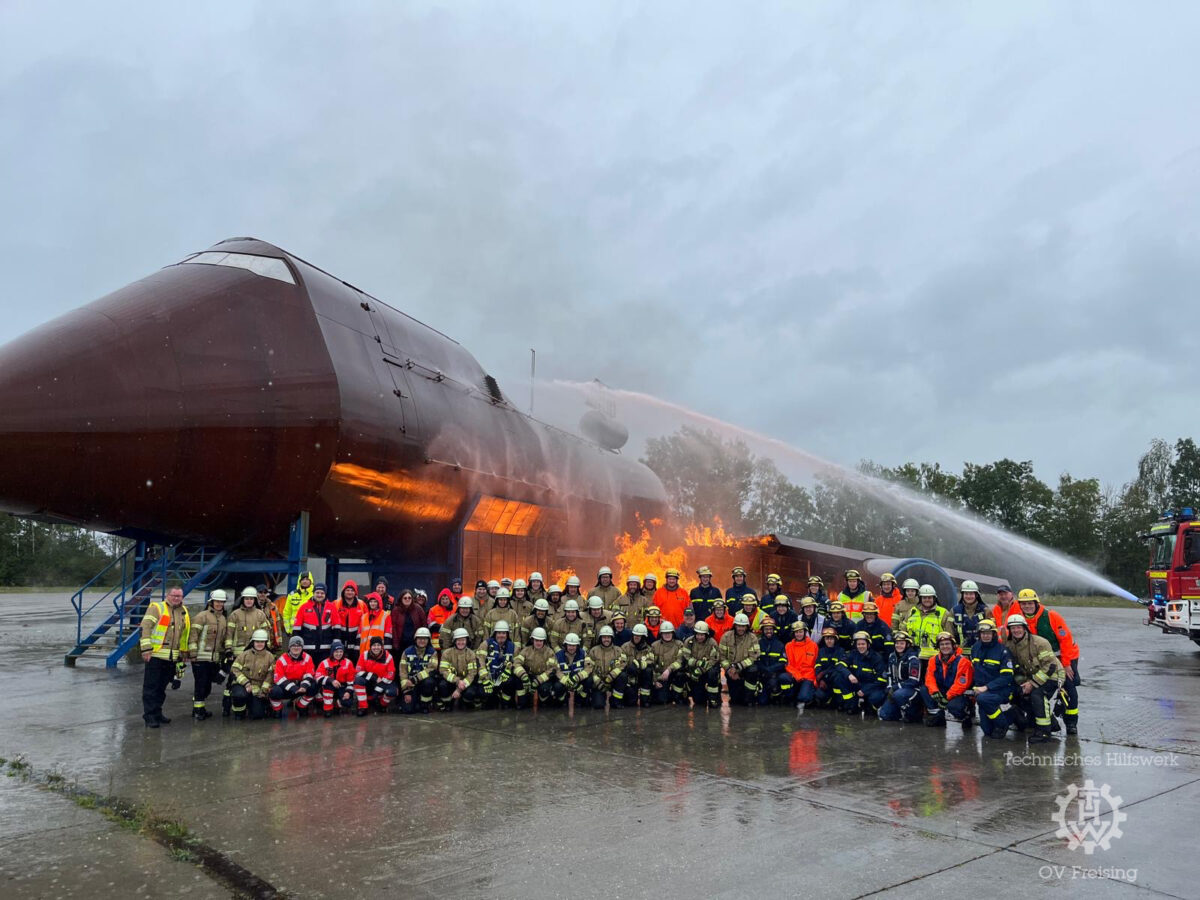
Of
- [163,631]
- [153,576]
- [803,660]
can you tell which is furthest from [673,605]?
[153,576]

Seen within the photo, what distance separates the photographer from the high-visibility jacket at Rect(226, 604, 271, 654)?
10.2 m

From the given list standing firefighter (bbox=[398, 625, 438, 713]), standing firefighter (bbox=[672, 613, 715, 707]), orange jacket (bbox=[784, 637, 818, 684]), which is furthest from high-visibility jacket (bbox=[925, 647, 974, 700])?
standing firefighter (bbox=[398, 625, 438, 713])

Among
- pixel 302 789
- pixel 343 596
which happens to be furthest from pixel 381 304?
pixel 302 789

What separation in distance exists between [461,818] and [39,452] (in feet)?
23.9

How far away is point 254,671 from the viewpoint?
991 centimetres

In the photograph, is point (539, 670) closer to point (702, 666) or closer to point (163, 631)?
point (702, 666)

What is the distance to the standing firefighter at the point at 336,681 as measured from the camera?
400 inches

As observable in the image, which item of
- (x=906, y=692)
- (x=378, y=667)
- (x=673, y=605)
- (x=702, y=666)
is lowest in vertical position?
(x=906, y=692)

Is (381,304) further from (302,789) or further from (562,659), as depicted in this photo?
(302,789)

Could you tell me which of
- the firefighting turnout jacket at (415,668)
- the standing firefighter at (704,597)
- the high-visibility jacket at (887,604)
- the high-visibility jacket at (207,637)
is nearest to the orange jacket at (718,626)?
the standing firefighter at (704,597)

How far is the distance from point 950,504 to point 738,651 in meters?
60.5

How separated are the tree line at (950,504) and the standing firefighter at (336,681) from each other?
27.6m

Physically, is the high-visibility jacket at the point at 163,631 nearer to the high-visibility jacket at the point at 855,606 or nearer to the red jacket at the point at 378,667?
the red jacket at the point at 378,667

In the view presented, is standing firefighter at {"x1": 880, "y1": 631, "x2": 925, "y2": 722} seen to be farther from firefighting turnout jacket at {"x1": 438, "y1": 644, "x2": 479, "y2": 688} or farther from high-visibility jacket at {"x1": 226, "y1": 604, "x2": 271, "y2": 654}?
high-visibility jacket at {"x1": 226, "y1": 604, "x2": 271, "y2": 654}
